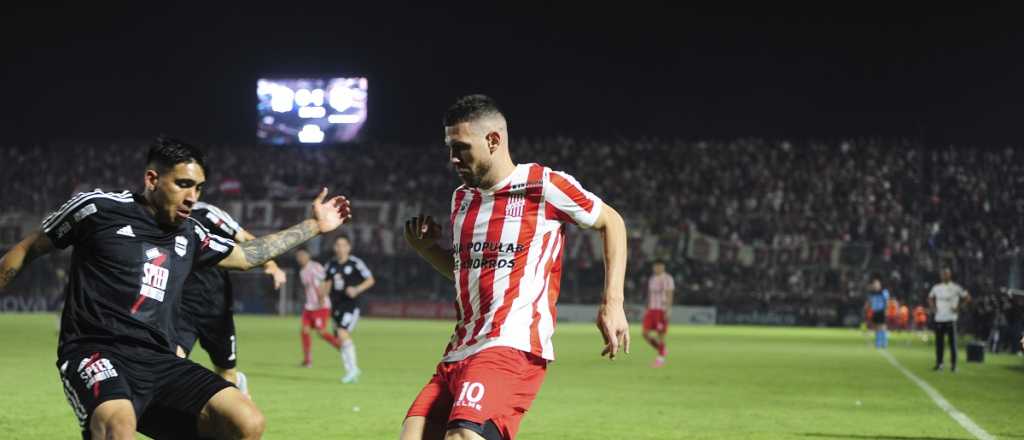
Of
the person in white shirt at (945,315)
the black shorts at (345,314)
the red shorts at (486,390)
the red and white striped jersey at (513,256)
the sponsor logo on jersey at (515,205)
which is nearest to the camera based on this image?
the red shorts at (486,390)

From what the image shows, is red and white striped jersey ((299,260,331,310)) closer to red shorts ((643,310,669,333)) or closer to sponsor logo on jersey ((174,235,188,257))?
red shorts ((643,310,669,333))

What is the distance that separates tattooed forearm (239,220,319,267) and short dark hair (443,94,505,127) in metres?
1.54

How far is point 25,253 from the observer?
21.5 ft

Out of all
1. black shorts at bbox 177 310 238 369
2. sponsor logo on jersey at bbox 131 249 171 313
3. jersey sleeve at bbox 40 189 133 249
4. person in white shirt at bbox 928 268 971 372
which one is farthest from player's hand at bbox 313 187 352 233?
person in white shirt at bbox 928 268 971 372

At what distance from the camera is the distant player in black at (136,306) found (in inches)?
255

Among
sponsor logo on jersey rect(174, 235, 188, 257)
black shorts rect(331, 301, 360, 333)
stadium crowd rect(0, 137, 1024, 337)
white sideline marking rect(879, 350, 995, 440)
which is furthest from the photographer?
stadium crowd rect(0, 137, 1024, 337)

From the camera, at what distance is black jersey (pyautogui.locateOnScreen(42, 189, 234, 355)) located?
6.52 m

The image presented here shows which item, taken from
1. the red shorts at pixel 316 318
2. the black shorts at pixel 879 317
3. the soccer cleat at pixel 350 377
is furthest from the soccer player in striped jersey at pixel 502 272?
the black shorts at pixel 879 317

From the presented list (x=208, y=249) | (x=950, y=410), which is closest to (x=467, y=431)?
Result: (x=208, y=249)

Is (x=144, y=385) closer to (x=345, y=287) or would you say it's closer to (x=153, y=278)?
(x=153, y=278)

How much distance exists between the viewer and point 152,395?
652cm

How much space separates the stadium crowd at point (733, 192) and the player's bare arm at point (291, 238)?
40.9m

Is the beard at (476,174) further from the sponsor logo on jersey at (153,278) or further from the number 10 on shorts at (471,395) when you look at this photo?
the sponsor logo on jersey at (153,278)

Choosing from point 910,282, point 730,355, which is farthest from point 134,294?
point 910,282
